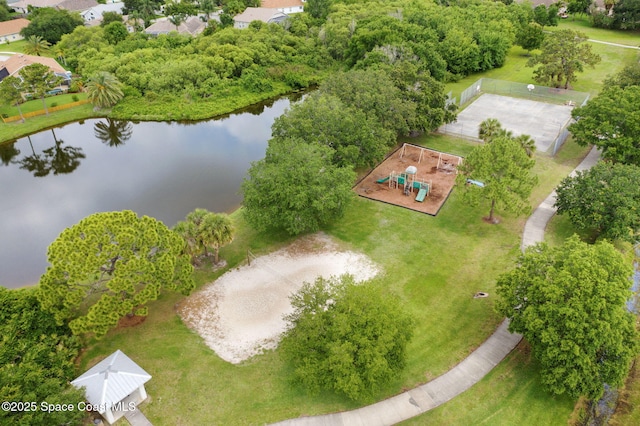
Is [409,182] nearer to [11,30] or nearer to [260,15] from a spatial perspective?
[260,15]

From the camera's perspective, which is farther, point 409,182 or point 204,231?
point 409,182

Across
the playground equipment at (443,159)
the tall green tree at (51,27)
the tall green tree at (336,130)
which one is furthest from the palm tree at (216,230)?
the tall green tree at (51,27)

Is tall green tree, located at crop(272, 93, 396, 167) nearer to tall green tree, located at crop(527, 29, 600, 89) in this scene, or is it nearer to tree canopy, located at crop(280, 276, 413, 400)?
tree canopy, located at crop(280, 276, 413, 400)

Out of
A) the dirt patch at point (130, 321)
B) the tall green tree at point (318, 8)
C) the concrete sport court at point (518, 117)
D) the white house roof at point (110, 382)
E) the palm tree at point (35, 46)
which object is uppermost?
the tall green tree at point (318, 8)

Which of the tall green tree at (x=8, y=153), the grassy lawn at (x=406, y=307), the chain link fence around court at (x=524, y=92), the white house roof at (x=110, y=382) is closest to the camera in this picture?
the white house roof at (x=110, y=382)

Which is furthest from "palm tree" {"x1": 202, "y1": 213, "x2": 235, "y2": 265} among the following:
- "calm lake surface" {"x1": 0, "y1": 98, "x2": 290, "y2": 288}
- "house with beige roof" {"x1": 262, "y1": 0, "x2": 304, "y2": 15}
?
"house with beige roof" {"x1": 262, "y1": 0, "x2": 304, "y2": 15}

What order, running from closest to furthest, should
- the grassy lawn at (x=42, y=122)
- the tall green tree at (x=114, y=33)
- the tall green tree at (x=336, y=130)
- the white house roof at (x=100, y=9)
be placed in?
1. the tall green tree at (x=336, y=130)
2. the grassy lawn at (x=42, y=122)
3. the tall green tree at (x=114, y=33)
4. the white house roof at (x=100, y=9)

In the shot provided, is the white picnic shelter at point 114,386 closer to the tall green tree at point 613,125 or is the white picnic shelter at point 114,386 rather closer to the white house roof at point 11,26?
the tall green tree at point 613,125

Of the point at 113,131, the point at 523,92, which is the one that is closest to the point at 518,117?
the point at 523,92
